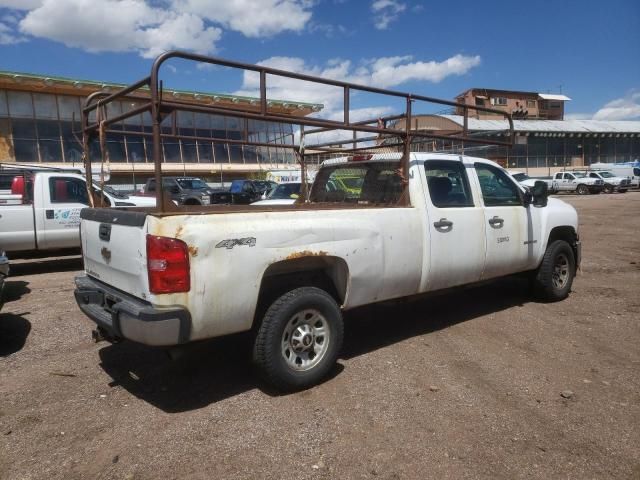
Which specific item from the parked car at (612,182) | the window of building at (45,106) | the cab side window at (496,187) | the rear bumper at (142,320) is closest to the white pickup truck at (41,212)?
the rear bumper at (142,320)

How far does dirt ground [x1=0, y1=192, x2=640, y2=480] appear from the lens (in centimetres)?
281

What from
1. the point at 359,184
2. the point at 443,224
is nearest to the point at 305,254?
the point at 443,224

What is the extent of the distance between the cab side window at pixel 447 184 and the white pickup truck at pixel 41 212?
19.4ft

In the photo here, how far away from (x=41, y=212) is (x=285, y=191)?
5.56 metres

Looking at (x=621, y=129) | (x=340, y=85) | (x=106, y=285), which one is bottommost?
(x=106, y=285)

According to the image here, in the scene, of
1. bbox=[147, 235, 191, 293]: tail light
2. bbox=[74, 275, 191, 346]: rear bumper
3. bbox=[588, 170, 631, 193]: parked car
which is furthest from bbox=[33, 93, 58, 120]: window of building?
bbox=[588, 170, 631, 193]: parked car

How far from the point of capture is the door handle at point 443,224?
180 inches

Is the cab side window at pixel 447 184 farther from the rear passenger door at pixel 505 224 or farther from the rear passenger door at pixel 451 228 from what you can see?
the rear passenger door at pixel 505 224

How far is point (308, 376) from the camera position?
3.72m

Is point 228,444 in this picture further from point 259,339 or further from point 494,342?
point 494,342

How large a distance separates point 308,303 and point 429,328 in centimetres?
204

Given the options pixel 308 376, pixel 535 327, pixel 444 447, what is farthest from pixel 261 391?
pixel 535 327

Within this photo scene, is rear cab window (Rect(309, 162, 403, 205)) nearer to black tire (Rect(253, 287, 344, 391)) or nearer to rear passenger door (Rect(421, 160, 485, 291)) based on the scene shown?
rear passenger door (Rect(421, 160, 485, 291))

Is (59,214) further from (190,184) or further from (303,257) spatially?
(190,184)
